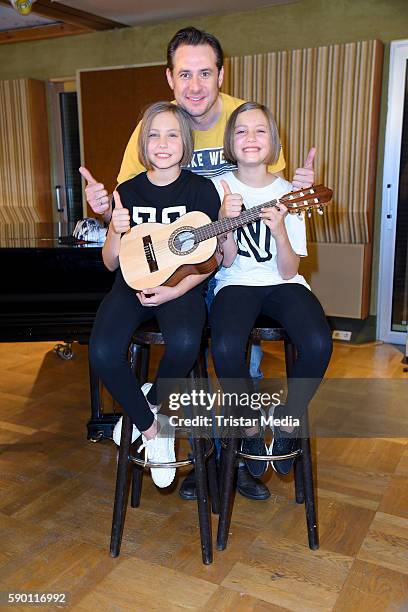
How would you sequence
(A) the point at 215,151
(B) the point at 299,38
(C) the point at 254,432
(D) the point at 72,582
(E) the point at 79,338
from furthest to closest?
(B) the point at 299,38, (E) the point at 79,338, (A) the point at 215,151, (C) the point at 254,432, (D) the point at 72,582

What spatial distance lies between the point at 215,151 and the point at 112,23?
142 inches

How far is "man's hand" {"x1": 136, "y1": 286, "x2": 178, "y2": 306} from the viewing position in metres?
1.81

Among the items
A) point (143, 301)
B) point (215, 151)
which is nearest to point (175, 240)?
point (143, 301)

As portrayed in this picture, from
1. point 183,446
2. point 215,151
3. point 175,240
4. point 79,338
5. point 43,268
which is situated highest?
point 215,151

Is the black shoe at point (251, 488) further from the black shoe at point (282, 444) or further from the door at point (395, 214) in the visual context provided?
the door at point (395, 214)

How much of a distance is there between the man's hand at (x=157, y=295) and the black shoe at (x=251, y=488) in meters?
0.95

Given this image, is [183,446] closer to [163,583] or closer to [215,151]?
[163,583]

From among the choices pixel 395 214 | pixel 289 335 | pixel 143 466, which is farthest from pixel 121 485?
pixel 395 214

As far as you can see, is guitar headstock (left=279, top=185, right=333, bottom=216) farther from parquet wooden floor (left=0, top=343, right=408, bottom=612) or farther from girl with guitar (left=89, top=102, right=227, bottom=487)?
parquet wooden floor (left=0, top=343, right=408, bottom=612)

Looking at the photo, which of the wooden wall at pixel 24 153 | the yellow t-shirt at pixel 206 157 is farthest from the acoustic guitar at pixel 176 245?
the wooden wall at pixel 24 153

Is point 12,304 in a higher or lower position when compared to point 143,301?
lower

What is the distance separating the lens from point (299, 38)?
4.54 meters

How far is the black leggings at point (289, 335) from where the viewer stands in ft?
5.96

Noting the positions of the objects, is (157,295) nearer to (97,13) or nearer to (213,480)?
(213,480)
